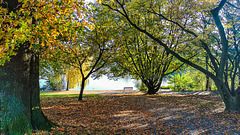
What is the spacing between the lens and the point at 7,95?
4277 mm

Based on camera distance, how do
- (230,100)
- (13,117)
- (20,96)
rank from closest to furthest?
(13,117) → (20,96) → (230,100)

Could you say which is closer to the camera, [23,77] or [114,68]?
[23,77]

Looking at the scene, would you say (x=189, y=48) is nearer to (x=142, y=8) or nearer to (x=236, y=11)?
(x=236, y=11)

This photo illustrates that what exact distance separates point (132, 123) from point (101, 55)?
6.67 meters

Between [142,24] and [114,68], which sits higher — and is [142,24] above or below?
above

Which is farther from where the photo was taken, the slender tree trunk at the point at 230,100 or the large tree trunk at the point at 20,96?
the slender tree trunk at the point at 230,100

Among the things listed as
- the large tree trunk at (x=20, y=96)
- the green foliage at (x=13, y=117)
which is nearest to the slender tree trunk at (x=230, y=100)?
the large tree trunk at (x=20, y=96)

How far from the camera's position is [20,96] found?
4555 mm

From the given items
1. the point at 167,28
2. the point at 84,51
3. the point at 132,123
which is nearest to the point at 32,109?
the point at 132,123

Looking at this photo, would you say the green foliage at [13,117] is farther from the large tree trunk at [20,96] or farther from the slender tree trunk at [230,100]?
the slender tree trunk at [230,100]

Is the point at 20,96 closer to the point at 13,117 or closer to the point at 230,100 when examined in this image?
the point at 13,117

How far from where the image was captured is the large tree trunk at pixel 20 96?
Answer: 13.9ft

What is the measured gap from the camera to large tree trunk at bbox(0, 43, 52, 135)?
4.22m

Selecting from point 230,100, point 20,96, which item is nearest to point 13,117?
point 20,96
